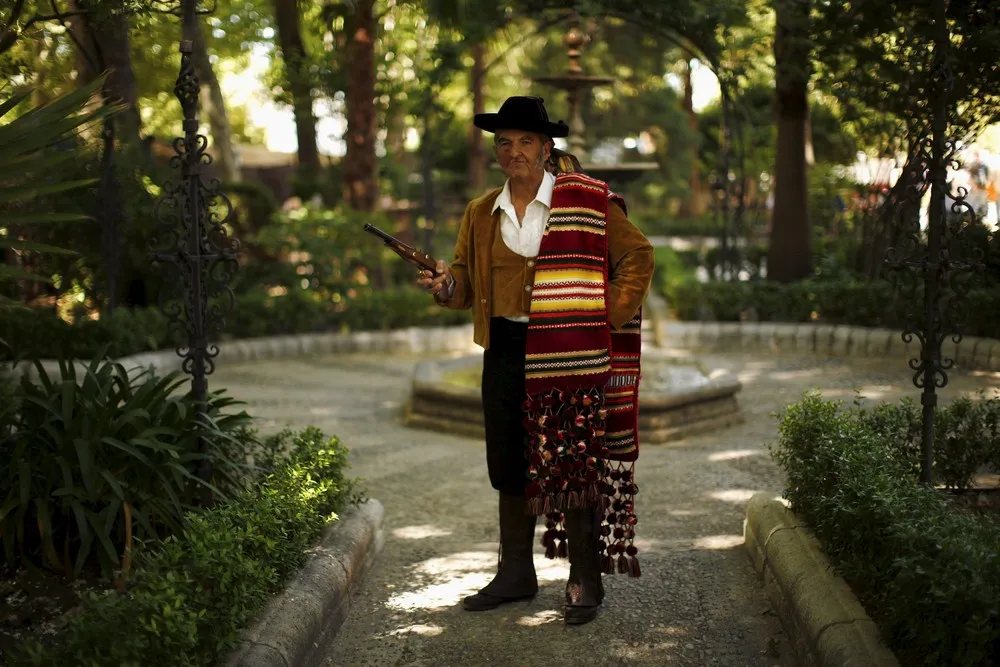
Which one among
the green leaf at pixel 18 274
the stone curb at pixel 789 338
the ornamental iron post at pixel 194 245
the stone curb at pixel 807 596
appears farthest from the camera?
the stone curb at pixel 789 338

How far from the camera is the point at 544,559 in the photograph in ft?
16.7

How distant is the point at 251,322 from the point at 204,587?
8398 mm

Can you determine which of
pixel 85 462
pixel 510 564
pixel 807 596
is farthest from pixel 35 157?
pixel 807 596

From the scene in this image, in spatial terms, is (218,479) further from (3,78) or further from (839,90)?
(839,90)

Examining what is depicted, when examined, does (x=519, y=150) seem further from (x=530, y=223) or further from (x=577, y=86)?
(x=577, y=86)

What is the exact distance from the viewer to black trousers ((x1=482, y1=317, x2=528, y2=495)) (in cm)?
422

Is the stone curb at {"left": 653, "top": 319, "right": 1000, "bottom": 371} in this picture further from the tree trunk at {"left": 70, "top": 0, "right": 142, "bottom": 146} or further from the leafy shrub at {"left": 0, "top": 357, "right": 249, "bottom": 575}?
the leafy shrub at {"left": 0, "top": 357, "right": 249, "bottom": 575}

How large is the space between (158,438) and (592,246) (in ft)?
7.16

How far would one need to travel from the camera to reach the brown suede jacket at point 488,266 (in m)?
4.07

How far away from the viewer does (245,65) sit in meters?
26.5

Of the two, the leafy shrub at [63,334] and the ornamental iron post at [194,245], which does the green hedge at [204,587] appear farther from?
the leafy shrub at [63,334]

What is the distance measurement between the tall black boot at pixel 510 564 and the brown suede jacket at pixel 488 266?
72 cm

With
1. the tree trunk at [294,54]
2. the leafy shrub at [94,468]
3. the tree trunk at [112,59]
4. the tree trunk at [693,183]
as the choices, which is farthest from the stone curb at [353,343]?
the tree trunk at [693,183]

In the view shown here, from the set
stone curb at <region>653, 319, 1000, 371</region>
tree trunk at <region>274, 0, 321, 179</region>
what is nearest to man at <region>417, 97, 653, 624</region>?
stone curb at <region>653, 319, 1000, 371</region>
